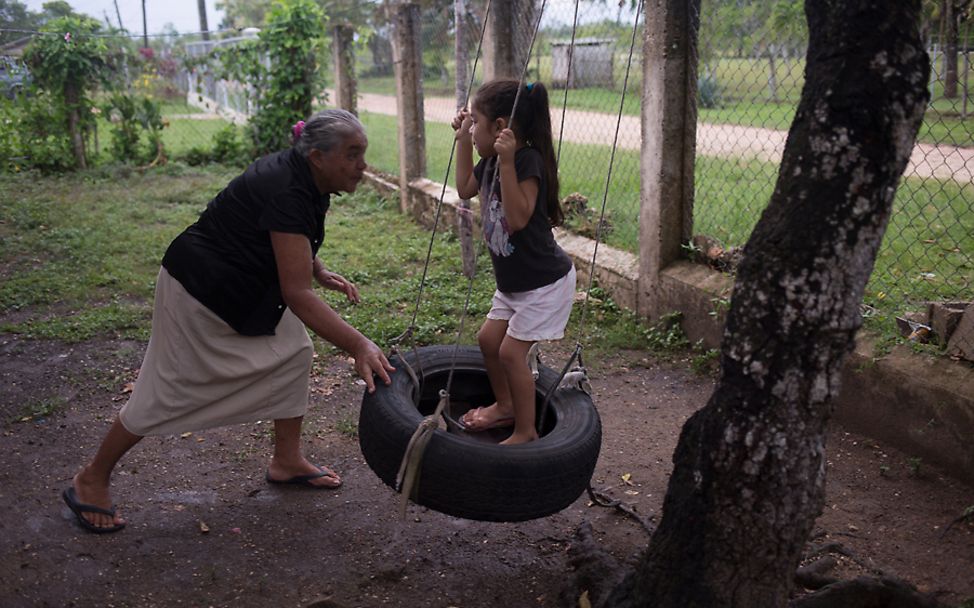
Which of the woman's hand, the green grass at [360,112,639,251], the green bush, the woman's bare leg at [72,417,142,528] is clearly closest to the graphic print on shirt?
the woman's hand

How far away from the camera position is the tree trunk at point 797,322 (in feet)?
6.86

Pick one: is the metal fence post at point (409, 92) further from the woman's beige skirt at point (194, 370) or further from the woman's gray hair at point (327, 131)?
the woman's beige skirt at point (194, 370)

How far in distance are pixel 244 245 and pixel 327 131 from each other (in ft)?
1.86

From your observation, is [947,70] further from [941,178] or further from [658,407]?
[658,407]

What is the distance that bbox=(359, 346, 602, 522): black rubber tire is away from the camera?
274 centimetres

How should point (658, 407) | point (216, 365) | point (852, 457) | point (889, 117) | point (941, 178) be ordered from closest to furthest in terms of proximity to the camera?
point (889, 117) < point (216, 365) < point (852, 457) < point (658, 407) < point (941, 178)

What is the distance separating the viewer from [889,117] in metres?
2.09

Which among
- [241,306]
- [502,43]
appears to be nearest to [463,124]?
[241,306]

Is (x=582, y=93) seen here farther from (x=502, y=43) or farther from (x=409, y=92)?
(x=409, y=92)

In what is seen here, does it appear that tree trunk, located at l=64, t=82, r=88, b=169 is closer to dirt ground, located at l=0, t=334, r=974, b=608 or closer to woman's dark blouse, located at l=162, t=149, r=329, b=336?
dirt ground, located at l=0, t=334, r=974, b=608

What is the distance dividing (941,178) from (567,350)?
2.60 meters

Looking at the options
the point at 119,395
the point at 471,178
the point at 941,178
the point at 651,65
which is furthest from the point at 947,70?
the point at 119,395

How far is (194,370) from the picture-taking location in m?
3.49

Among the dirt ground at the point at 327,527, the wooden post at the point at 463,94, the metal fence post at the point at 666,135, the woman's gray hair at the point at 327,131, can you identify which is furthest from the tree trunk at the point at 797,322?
the wooden post at the point at 463,94
